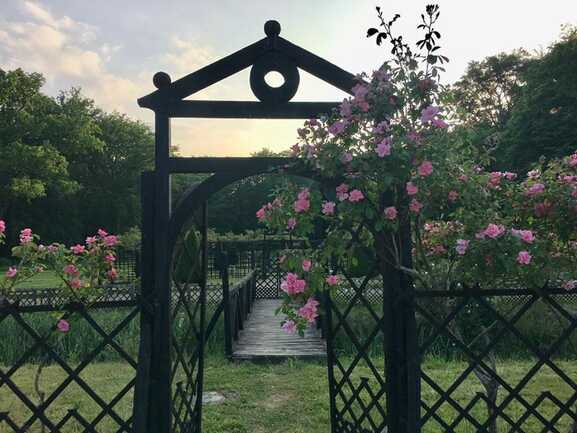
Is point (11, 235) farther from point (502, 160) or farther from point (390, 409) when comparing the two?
point (390, 409)

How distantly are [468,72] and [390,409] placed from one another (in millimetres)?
35126

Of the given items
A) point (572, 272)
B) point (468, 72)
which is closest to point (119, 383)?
point (572, 272)

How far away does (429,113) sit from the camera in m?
2.60

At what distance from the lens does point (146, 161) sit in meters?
43.2

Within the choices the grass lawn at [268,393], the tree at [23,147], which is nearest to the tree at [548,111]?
the grass lawn at [268,393]

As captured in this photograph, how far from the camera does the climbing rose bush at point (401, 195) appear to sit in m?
2.65

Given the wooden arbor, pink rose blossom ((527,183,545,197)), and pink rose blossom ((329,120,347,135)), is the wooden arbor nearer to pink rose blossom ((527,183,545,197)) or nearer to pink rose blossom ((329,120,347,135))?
pink rose blossom ((329,120,347,135))

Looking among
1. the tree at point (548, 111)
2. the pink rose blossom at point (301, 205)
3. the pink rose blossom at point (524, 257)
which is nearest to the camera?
the pink rose blossom at point (524, 257)

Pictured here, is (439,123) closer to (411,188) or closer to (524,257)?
(411,188)

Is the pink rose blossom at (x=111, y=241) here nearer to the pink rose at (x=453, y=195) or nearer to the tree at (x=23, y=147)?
the pink rose at (x=453, y=195)

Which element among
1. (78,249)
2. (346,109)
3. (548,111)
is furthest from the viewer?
(548,111)

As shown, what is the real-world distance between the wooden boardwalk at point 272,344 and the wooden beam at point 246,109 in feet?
14.4

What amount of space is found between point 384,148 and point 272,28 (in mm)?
1146

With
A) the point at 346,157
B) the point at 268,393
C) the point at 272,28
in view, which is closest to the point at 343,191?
the point at 346,157
